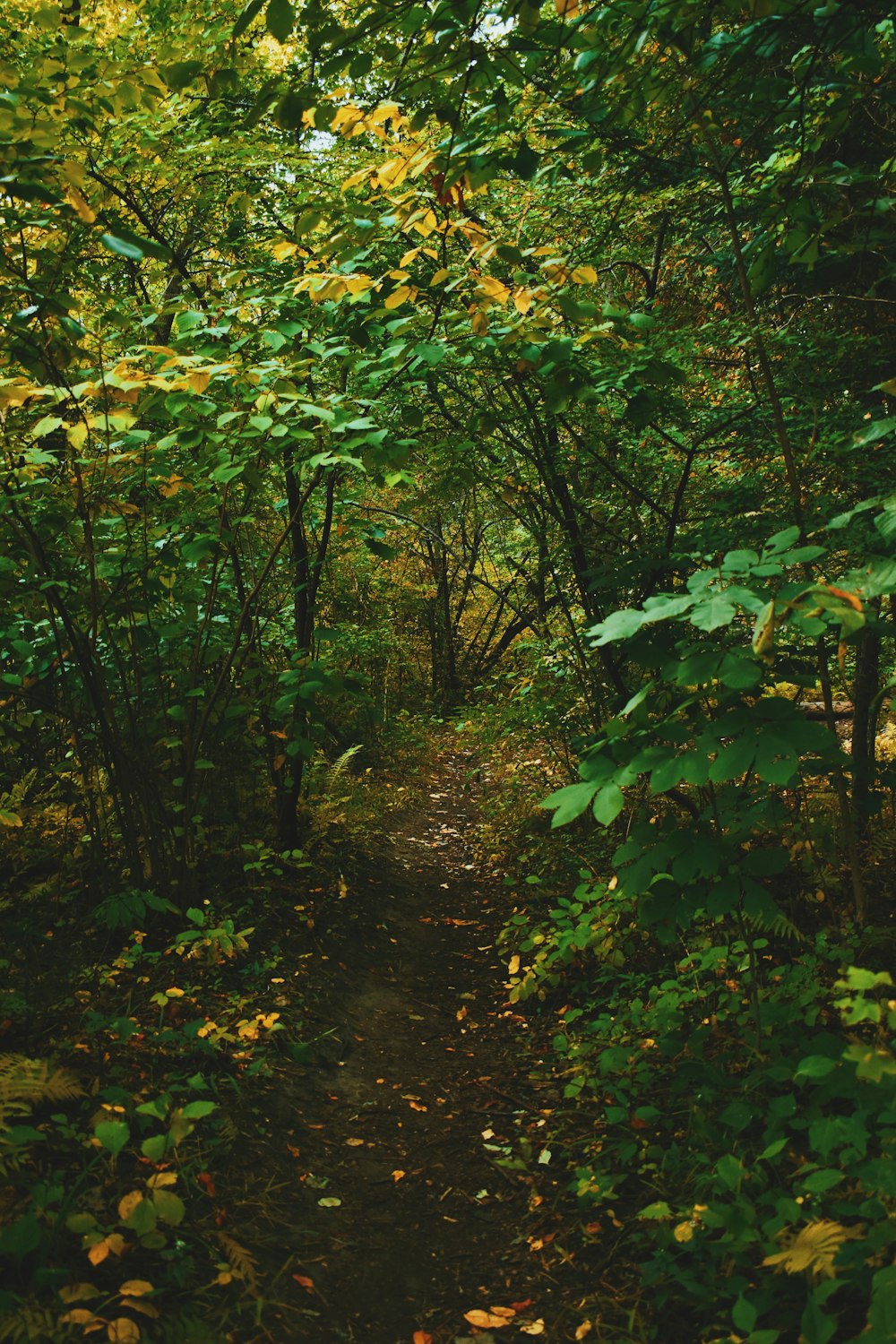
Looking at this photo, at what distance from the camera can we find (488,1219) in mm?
2900

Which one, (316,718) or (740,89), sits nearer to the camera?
(740,89)

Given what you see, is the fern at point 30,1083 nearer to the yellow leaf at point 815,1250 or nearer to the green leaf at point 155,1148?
the green leaf at point 155,1148

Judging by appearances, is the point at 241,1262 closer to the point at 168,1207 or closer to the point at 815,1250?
the point at 168,1207

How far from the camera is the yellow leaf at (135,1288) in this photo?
83.1 inches

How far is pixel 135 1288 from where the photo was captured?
2123 mm

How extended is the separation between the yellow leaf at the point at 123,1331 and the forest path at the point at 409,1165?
37 cm

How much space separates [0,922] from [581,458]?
422 centimetres

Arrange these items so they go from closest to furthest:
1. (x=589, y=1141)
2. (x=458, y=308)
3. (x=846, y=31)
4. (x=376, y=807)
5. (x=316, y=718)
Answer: (x=846, y=31), (x=589, y=1141), (x=458, y=308), (x=316, y=718), (x=376, y=807)

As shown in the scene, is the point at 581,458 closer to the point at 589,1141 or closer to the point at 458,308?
the point at 458,308

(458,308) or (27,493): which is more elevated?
(458,308)

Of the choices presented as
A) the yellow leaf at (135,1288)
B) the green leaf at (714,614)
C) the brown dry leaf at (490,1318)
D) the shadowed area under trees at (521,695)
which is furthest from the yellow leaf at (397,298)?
the brown dry leaf at (490,1318)

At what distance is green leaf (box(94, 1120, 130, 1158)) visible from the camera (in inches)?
92.3

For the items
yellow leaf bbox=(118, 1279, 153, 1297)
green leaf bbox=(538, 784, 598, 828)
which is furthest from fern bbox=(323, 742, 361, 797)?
green leaf bbox=(538, 784, 598, 828)

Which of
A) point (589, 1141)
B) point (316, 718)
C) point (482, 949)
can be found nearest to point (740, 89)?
point (316, 718)
